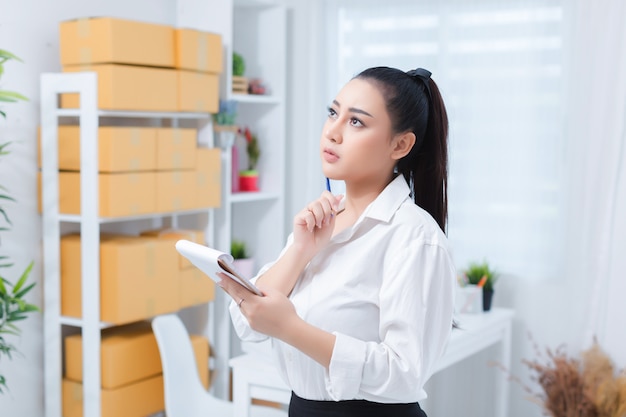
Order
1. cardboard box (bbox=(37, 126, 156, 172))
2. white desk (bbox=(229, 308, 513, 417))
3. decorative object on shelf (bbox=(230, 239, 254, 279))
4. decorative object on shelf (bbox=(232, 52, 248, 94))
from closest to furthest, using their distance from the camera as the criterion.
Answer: white desk (bbox=(229, 308, 513, 417)) < cardboard box (bbox=(37, 126, 156, 172)) < decorative object on shelf (bbox=(232, 52, 248, 94)) < decorative object on shelf (bbox=(230, 239, 254, 279))

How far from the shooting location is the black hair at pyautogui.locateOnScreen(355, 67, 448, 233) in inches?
53.3

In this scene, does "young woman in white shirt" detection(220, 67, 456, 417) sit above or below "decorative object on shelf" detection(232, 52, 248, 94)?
below

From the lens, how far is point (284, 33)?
358cm

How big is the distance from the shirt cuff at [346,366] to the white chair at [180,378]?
1.70 meters

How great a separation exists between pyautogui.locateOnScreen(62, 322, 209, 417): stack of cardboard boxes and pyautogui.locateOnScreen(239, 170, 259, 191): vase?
0.83m

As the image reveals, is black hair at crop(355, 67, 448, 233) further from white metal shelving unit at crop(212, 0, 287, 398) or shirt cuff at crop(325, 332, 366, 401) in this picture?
white metal shelving unit at crop(212, 0, 287, 398)

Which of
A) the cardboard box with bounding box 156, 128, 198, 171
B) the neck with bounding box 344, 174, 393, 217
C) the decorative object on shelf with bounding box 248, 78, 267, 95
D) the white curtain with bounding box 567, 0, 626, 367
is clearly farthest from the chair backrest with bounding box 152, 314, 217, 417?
the neck with bounding box 344, 174, 393, 217

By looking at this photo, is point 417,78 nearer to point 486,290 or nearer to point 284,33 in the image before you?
point 486,290

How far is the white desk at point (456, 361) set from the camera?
2387mm

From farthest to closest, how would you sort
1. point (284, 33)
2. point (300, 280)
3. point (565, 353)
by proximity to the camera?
point (284, 33)
point (565, 353)
point (300, 280)

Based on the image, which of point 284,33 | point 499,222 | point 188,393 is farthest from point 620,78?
point 188,393

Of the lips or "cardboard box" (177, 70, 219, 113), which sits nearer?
the lips

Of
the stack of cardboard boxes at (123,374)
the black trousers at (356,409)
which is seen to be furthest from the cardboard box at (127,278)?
the black trousers at (356,409)

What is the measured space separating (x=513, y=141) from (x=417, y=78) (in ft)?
6.44
